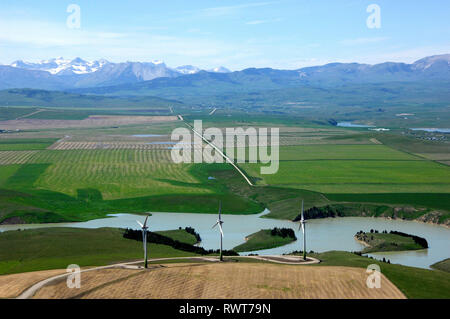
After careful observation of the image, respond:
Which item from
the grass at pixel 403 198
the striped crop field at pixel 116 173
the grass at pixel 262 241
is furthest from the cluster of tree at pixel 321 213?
the striped crop field at pixel 116 173

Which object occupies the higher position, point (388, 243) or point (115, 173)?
point (115, 173)

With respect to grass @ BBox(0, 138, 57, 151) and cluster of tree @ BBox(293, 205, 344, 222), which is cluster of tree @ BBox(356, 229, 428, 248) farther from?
grass @ BBox(0, 138, 57, 151)

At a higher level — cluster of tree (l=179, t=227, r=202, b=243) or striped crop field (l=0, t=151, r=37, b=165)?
striped crop field (l=0, t=151, r=37, b=165)

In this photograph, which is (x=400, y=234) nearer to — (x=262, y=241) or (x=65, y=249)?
(x=262, y=241)

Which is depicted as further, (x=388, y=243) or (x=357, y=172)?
(x=357, y=172)

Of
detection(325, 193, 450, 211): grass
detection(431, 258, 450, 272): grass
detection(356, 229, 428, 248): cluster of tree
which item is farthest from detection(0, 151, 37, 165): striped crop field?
detection(431, 258, 450, 272): grass

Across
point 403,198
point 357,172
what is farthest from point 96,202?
point 357,172

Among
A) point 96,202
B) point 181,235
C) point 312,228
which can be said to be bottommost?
point 312,228

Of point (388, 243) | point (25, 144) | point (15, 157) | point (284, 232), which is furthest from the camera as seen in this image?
point (25, 144)
